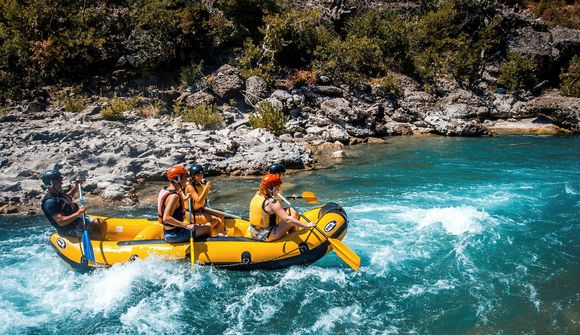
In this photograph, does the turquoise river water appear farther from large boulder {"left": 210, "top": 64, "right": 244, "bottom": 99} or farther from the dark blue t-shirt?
large boulder {"left": 210, "top": 64, "right": 244, "bottom": 99}

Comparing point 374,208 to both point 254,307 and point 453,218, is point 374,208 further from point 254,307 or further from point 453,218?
point 254,307

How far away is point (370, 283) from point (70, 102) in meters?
14.9

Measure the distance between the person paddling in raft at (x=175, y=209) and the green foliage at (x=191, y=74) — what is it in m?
14.4

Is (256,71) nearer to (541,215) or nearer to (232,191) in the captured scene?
(232,191)

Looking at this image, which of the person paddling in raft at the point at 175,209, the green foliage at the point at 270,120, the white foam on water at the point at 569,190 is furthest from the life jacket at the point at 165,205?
the green foliage at the point at 270,120

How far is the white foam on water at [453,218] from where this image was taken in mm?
7660

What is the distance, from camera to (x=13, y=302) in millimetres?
5621

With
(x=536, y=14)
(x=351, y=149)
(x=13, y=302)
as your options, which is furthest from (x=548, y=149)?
(x=536, y=14)

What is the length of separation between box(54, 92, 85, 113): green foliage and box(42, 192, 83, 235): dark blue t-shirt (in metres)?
11.5

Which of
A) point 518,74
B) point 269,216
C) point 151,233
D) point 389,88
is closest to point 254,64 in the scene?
point 389,88

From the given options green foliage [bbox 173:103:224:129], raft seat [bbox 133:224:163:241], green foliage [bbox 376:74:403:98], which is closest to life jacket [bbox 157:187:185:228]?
raft seat [bbox 133:224:163:241]

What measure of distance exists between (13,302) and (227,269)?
9.64 ft

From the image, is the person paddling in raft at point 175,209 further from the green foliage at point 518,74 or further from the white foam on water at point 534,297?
the green foliage at point 518,74

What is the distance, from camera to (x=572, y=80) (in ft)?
72.6
